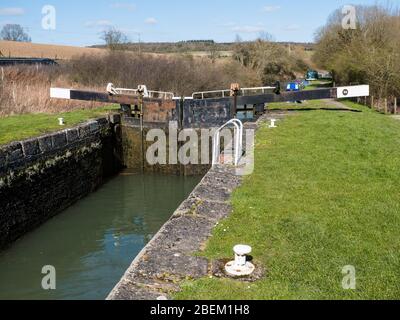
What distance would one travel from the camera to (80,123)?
11828 mm

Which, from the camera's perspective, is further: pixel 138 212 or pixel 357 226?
pixel 138 212

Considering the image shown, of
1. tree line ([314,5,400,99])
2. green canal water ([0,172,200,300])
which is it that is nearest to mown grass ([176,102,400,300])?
green canal water ([0,172,200,300])

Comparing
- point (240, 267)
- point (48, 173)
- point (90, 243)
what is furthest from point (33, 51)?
point (240, 267)

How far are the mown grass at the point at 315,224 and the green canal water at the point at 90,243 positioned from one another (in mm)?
2281

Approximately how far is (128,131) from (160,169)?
5.09ft

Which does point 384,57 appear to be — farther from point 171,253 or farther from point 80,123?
point 171,253

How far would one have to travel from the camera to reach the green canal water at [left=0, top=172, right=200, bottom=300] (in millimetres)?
6379

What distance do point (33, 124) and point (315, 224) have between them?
7891 mm

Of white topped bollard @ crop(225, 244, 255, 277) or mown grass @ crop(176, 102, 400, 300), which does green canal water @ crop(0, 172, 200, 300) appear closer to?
mown grass @ crop(176, 102, 400, 300)

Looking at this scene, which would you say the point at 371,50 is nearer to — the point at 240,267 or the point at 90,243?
the point at 90,243

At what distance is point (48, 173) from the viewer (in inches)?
382

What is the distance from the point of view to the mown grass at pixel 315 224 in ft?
12.4

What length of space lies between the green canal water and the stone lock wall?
10.1 inches
